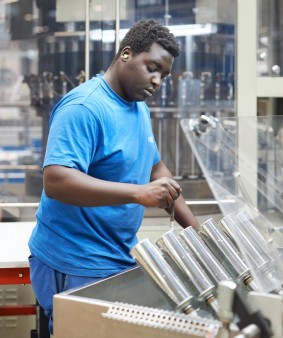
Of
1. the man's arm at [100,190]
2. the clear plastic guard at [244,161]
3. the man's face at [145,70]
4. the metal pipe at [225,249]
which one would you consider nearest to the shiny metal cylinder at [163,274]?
the man's arm at [100,190]

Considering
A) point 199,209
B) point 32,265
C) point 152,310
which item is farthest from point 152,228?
point 152,310

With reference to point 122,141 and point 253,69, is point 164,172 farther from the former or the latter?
point 253,69

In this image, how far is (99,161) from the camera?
1.72 meters

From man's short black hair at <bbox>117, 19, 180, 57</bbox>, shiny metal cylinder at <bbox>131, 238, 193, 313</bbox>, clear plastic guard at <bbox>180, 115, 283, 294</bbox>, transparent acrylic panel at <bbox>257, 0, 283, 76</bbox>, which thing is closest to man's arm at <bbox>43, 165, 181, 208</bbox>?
shiny metal cylinder at <bbox>131, 238, 193, 313</bbox>

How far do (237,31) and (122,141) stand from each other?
1.86m

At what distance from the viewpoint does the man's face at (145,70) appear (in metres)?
1.73

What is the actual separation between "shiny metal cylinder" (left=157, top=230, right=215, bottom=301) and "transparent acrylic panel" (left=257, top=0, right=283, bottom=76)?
6.85ft

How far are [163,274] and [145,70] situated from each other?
1.91ft

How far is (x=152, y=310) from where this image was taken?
1373 mm

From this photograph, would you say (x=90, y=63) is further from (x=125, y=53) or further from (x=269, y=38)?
(x=125, y=53)

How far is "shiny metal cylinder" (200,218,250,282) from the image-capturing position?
1635 millimetres

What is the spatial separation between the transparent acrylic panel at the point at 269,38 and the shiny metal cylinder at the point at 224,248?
190 cm

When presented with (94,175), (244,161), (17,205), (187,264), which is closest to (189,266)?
(187,264)

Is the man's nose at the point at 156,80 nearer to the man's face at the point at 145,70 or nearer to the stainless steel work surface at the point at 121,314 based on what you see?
the man's face at the point at 145,70
